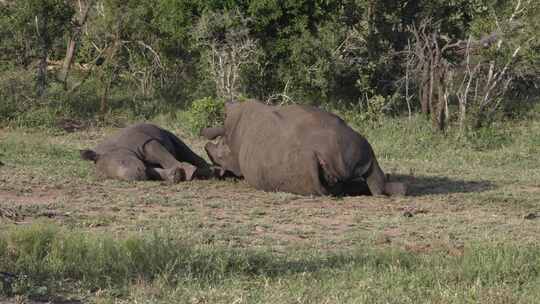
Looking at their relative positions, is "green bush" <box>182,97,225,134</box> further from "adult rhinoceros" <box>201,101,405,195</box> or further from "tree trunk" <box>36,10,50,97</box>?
"adult rhinoceros" <box>201,101,405,195</box>

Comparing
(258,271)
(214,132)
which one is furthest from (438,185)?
(258,271)

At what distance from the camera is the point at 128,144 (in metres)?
12.2

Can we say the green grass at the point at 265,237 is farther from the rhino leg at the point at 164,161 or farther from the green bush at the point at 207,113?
the green bush at the point at 207,113

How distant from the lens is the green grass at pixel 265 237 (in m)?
5.71

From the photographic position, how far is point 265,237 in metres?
7.98

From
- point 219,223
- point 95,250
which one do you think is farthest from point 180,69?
point 95,250

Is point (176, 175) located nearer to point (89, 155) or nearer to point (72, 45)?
point (89, 155)

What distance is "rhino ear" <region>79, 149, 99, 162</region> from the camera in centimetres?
1180

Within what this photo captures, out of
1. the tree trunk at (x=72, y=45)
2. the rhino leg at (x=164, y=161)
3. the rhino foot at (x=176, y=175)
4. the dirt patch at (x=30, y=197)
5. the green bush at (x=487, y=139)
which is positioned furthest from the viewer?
the tree trunk at (x=72, y=45)

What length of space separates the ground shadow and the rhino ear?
365 cm

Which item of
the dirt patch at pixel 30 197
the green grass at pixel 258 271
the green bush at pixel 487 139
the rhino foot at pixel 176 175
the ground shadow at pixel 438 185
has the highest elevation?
the green grass at pixel 258 271

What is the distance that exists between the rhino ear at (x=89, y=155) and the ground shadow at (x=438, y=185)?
365 cm

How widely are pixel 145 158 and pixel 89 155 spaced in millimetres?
703

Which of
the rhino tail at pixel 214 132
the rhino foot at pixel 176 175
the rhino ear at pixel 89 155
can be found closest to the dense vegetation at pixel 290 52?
the rhino tail at pixel 214 132
